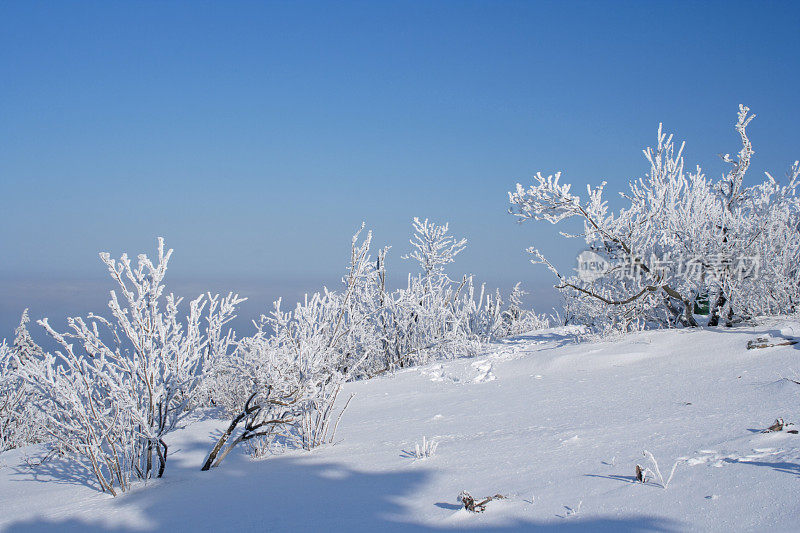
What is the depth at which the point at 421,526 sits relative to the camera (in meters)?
2.11

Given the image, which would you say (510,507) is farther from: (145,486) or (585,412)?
(145,486)

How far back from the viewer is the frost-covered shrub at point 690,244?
19.7ft

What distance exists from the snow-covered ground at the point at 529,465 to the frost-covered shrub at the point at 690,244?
913 mm

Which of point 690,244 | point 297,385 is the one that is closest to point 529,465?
point 297,385

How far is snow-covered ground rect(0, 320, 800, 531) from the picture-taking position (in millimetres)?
2041

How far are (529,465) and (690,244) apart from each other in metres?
4.74

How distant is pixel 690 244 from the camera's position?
20.7 ft

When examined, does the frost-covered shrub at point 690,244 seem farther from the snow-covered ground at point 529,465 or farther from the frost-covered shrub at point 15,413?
the frost-covered shrub at point 15,413

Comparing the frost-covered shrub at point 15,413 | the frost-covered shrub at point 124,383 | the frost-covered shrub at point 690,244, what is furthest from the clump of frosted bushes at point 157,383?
the frost-covered shrub at point 15,413

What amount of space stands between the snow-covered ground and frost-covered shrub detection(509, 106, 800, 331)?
91 cm

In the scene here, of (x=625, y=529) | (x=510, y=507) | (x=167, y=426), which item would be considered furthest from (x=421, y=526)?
(x=167, y=426)

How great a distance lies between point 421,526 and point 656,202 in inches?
216

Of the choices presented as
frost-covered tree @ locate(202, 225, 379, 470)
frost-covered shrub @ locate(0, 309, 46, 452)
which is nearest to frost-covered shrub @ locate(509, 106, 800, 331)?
frost-covered tree @ locate(202, 225, 379, 470)

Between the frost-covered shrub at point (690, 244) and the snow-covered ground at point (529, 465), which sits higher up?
the frost-covered shrub at point (690, 244)
